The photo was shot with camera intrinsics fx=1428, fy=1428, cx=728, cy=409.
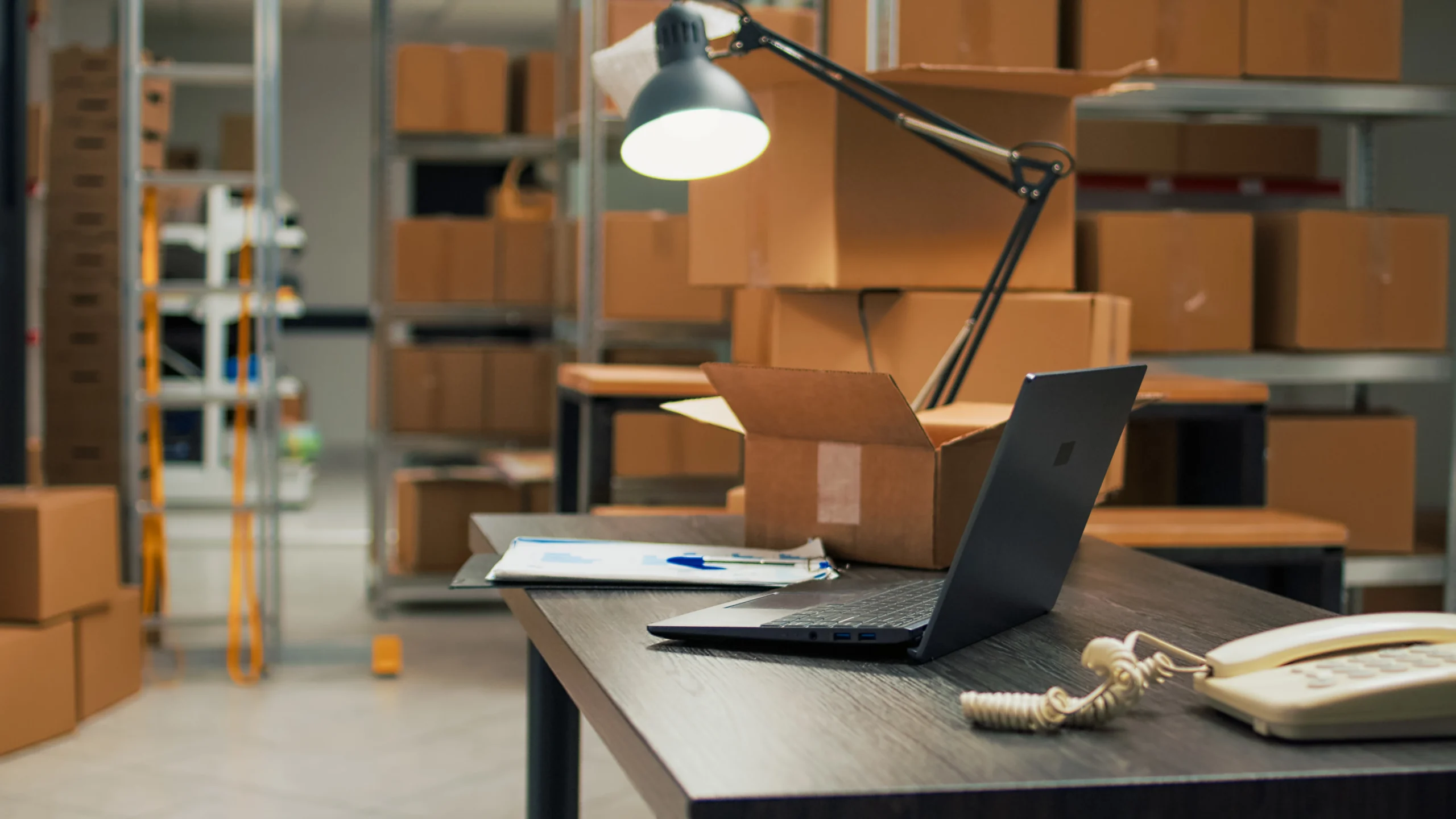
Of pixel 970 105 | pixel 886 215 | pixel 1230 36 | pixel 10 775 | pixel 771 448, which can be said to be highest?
pixel 1230 36

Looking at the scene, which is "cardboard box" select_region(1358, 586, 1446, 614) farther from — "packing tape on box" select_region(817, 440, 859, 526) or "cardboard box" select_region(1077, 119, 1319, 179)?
"packing tape on box" select_region(817, 440, 859, 526)

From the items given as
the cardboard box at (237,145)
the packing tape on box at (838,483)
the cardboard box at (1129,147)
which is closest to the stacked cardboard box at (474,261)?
the cardboard box at (1129,147)

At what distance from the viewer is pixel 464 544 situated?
4.45 metres

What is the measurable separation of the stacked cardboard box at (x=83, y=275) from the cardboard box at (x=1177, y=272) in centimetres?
276

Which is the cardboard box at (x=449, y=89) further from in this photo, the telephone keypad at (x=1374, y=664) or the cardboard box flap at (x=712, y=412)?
the telephone keypad at (x=1374, y=664)

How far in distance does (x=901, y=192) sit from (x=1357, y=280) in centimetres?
126

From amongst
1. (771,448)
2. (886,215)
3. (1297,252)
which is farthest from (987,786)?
(1297,252)

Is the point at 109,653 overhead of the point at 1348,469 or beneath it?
beneath

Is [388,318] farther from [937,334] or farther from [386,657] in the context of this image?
[937,334]

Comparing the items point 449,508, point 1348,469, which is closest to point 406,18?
point 449,508

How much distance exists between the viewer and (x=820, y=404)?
4.46 feet

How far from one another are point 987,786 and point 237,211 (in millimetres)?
5038

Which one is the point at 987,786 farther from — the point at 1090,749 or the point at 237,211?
the point at 237,211

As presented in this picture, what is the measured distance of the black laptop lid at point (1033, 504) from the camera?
3.15 ft
